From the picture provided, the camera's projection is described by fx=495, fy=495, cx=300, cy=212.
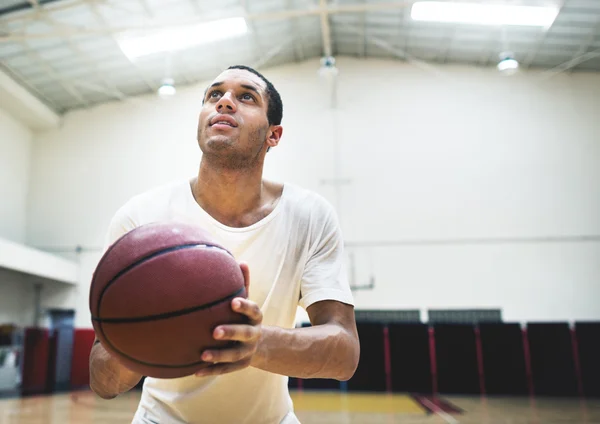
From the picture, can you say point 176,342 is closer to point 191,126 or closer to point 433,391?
point 433,391

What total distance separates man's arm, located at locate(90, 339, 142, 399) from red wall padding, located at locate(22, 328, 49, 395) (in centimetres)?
996

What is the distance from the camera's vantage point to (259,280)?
160cm

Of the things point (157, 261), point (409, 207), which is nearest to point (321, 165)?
point (409, 207)

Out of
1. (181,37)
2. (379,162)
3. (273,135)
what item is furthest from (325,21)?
(273,135)

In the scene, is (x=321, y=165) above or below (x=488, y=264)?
above

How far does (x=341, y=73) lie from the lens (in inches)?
453

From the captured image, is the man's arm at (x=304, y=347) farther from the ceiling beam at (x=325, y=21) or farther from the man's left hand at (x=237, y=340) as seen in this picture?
the ceiling beam at (x=325, y=21)

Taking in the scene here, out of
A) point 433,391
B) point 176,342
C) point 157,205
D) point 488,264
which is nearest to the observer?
point 176,342

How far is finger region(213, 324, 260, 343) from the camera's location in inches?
37.6

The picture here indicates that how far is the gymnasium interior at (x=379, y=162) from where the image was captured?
877 cm

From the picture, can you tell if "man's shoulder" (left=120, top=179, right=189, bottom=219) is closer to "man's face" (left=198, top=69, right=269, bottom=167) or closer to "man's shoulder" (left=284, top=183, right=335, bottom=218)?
"man's face" (left=198, top=69, right=269, bottom=167)

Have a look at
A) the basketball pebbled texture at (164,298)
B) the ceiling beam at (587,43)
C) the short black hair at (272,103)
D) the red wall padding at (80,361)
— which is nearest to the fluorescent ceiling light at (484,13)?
the ceiling beam at (587,43)

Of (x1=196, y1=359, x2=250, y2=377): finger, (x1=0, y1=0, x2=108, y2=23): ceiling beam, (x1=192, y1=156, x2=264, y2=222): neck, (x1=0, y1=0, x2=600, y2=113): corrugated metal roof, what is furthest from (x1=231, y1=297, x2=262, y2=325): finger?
(x1=0, y1=0, x2=108, y2=23): ceiling beam

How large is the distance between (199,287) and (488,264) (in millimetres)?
9847
